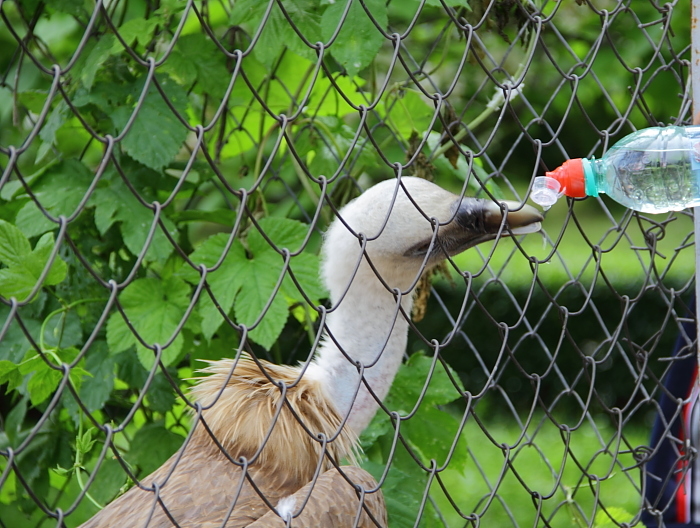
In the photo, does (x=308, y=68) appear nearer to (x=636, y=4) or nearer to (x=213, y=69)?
(x=213, y=69)

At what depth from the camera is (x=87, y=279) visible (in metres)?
2.43

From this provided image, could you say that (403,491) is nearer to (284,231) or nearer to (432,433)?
(432,433)

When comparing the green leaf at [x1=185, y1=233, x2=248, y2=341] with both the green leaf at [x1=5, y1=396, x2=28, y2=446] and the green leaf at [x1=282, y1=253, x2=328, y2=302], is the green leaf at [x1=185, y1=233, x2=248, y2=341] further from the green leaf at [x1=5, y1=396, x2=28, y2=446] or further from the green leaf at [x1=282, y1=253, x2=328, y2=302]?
the green leaf at [x1=5, y1=396, x2=28, y2=446]

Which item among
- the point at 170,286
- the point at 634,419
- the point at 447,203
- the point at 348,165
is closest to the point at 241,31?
the point at 348,165

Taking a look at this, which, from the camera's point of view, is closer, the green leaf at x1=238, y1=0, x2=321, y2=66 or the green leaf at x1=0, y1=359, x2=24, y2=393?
the green leaf at x1=0, y1=359, x2=24, y2=393

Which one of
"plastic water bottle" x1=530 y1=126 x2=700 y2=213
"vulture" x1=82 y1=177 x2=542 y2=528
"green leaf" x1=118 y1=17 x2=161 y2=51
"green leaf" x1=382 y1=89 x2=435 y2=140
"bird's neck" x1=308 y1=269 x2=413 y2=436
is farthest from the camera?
"green leaf" x1=382 y1=89 x2=435 y2=140

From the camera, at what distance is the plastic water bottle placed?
6.14 ft

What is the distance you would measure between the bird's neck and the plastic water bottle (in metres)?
0.48

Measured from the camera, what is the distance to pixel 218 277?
2230mm

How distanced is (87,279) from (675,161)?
1610 mm

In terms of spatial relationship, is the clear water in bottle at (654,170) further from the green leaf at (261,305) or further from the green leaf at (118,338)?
the green leaf at (118,338)

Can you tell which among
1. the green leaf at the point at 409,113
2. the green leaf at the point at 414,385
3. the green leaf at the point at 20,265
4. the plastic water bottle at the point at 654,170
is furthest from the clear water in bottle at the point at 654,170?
the green leaf at the point at 20,265

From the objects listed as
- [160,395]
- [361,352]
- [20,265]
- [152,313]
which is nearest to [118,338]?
[152,313]

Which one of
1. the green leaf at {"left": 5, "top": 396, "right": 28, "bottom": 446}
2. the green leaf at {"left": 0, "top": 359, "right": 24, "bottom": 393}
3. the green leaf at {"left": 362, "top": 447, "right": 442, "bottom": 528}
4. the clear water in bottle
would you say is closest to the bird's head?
the clear water in bottle
